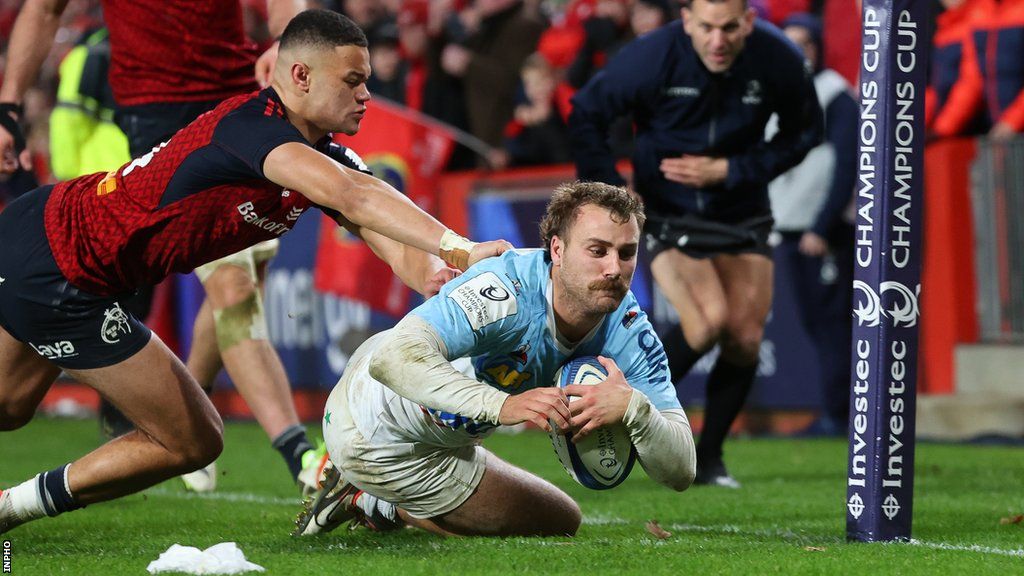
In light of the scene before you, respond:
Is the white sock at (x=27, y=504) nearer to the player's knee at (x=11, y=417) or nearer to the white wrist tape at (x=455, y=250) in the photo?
the player's knee at (x=11, y=417)

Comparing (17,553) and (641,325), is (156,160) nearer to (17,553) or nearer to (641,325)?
(17,553)

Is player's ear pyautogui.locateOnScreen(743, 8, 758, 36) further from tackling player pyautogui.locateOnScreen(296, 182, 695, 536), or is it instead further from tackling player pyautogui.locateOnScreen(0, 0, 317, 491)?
tackling player pyautogui.locateOnScreen(296, 182, 695, 536)

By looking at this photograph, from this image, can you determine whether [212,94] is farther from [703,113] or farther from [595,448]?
[595,448]

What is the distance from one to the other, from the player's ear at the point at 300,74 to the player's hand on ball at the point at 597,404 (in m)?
1.39

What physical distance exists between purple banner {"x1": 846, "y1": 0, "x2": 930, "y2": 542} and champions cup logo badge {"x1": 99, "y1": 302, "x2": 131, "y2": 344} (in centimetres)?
247

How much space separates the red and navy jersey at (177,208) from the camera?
495 cm

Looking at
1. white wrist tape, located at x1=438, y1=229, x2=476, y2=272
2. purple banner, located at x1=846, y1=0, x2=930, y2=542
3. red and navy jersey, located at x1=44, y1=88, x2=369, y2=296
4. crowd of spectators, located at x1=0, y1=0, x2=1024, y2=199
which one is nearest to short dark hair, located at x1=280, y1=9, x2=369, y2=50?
red and navy jersey, located at x1=44, y1=88, x2=369, y2=296

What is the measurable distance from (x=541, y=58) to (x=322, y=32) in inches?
277

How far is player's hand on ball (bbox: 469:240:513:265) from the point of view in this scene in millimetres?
4840

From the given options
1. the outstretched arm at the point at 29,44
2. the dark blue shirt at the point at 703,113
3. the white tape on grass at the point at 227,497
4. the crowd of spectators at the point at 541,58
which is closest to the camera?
the outstretched arm at the point at 29,44

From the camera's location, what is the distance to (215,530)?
5.79 meters

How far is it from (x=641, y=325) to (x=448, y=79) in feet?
27.3

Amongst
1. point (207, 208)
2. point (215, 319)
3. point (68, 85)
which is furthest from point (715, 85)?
point (68, 85)

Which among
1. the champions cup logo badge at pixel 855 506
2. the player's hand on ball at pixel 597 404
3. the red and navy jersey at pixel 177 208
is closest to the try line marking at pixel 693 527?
the champions cup logo badge at pixel 855 506
